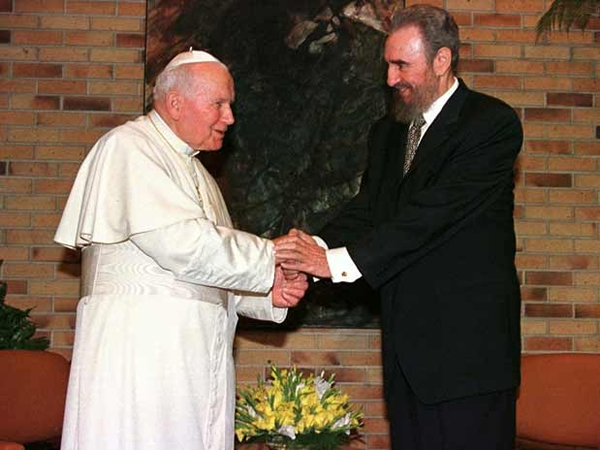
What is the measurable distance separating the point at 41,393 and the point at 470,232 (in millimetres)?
2081

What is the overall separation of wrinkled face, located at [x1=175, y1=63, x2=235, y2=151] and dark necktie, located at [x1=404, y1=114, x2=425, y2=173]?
69 cm

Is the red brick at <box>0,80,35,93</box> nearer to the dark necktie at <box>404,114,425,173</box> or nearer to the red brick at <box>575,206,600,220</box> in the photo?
the dark necktie at <box>404,114,425,173</box>

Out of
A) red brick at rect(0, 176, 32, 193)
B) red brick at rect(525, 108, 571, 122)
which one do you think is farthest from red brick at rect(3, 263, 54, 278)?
red brick at rect(525, 108, 571, 122)

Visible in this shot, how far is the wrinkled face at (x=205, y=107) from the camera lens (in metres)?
3.97

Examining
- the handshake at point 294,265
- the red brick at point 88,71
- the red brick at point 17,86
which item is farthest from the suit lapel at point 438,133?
the red brick at point 17,86

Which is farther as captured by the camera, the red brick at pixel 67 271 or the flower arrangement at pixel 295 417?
the red brick at pixel 67 271

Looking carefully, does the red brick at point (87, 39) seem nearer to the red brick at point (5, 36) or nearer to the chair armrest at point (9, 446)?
the red brick at point (5, 36)

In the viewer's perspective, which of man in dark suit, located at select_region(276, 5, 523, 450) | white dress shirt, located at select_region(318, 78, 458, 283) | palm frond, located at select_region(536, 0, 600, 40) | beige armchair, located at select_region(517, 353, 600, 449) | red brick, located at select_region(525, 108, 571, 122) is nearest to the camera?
man in dark suit, located at select_region(276, 5, 523, 450)

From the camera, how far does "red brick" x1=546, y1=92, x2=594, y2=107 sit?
551cm

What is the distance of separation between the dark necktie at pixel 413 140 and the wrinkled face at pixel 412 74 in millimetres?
29

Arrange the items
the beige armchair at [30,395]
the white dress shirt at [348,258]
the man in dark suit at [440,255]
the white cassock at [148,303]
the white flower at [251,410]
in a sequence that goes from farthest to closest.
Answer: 1. the beige armchair at [30,395]
2. the white dress shirt at [348,258]
3. the white flower at [251,410]
4. the white cassock at [148,303]
5. the man in dark suit at [440,255]

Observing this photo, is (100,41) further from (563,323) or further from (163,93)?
(563,323)

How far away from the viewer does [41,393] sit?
461cm

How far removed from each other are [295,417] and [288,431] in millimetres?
58
